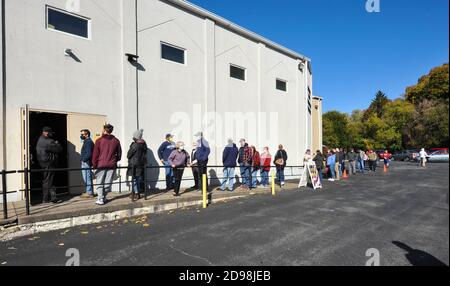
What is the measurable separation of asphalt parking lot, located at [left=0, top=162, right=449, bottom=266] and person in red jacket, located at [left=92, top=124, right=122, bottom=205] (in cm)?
105

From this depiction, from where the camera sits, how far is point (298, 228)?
6.07 m

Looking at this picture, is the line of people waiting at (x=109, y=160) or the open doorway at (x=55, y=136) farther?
the open doorway at (x=55, y=136)

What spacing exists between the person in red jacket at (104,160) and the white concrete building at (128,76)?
1.86 meters

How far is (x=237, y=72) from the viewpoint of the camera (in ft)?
47.5

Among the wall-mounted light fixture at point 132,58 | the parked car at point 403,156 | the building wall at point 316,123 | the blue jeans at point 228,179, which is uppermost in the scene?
the wall-mounted light fixture at point 132,58

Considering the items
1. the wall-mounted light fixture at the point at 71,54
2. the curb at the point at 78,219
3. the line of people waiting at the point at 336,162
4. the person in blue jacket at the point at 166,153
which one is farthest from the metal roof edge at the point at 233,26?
the curb at the point at 78,219

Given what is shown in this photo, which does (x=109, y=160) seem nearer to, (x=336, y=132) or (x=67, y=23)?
(x=67, y=23)

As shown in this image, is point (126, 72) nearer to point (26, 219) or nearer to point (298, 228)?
point (26, 219)

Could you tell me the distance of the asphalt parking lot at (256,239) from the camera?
14.6 feet

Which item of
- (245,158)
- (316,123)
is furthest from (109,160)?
(316,123)

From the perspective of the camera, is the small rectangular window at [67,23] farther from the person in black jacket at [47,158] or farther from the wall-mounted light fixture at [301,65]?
the wall-mounted light fixture at [301,65]

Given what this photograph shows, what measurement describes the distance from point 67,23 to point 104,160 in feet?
14.9

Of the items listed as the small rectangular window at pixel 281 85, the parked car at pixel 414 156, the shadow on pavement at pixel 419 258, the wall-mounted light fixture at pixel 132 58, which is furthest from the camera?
the parked car at pixel 414 156

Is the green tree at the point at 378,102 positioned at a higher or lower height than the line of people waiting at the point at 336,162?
higher
